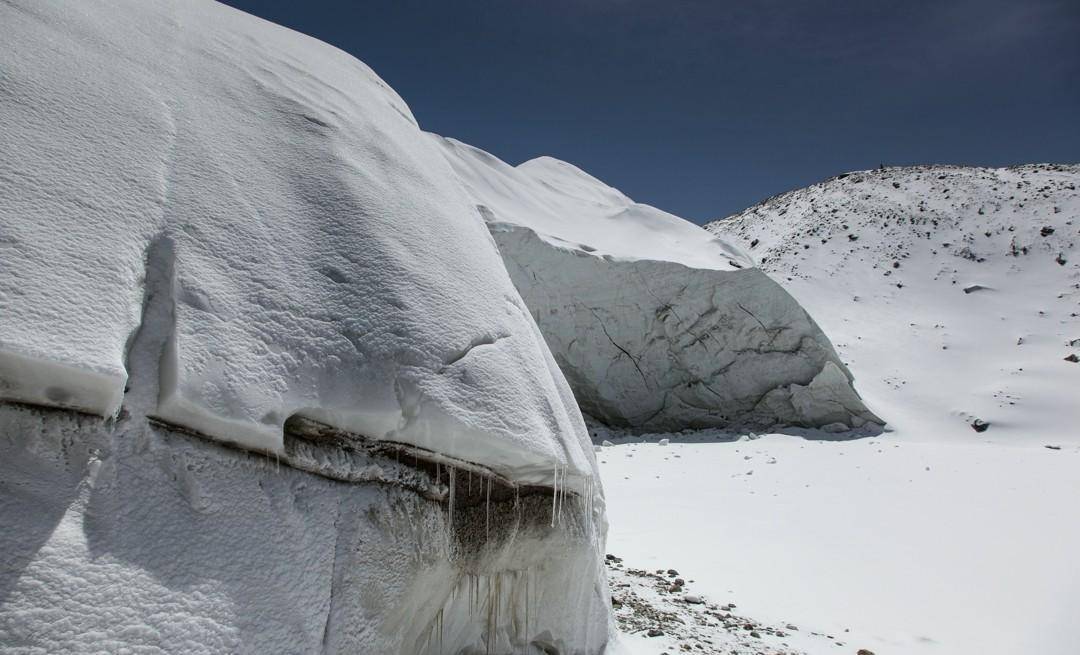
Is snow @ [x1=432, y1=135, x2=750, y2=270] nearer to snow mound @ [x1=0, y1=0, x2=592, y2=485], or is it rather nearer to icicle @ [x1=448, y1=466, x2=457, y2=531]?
snow mound @ [x1=0, y1=0, x2=592, y2=485]

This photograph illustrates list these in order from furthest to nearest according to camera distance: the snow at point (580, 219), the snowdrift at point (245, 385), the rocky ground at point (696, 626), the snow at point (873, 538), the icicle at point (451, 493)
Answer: the snow at point (580, 219)
the snow at point (873, 538)
the rocky ground at point (696, 626)
the icicle at point (451, 493)
the snowdrift at point (245, 385)

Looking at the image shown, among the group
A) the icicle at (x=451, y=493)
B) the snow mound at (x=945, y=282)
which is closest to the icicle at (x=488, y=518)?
the icicle at (x=451, y=493)

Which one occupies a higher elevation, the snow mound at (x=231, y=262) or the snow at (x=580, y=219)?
the snow at (x=580, y=219)

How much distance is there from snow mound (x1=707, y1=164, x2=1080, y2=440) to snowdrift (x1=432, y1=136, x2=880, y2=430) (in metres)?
1.51

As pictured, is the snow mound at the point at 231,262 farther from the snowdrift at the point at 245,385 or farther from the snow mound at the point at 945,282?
the snow mound at the point at 945,282

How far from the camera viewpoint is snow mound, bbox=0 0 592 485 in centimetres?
153

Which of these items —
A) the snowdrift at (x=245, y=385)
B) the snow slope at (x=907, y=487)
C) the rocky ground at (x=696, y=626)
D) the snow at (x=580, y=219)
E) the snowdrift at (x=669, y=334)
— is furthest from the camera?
the snow at (x=580, y=219)

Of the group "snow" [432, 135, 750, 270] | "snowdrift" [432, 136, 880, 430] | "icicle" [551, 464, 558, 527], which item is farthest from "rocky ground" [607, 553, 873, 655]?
"snow" [432, 135, 750, 270]

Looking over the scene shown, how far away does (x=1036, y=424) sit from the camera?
31.0 feet

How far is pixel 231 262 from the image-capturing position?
1.83 metres

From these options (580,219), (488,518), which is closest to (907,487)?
(488,518)

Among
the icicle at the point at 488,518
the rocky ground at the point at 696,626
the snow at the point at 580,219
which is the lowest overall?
the rocky ground at the point at 696,626

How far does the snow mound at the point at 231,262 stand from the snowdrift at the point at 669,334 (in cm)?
779

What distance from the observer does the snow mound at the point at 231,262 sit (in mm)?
1525
